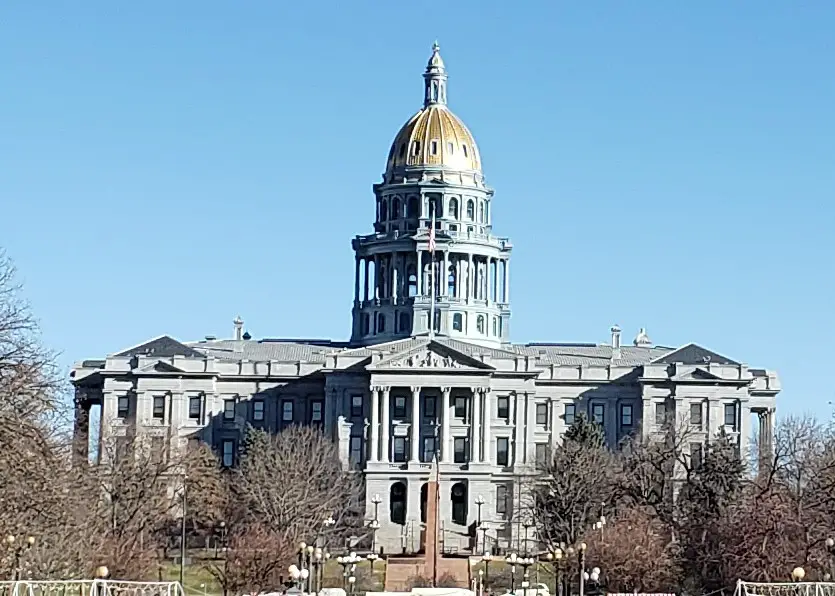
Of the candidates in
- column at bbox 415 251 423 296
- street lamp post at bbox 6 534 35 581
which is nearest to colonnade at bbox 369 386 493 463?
column at bbox 415 251 423 296

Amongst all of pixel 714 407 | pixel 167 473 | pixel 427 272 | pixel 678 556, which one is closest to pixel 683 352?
pixel 714 407

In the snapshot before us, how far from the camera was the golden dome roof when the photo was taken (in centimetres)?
18325

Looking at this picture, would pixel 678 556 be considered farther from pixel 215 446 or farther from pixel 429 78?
pixel 429 78

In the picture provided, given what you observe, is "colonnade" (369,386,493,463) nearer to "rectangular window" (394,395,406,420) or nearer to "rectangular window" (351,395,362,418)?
"rectangular window" (394,395,406,420)

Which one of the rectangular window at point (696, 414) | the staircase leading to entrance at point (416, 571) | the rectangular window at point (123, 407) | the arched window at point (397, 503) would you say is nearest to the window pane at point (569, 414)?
the rectangular window at point (696, 414)

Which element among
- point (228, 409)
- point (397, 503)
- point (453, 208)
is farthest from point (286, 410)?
point (453, 208)

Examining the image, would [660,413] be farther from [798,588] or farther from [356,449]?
[798,588]

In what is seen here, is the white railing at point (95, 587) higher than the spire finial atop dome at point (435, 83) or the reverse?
the reverse

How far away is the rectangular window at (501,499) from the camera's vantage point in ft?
512

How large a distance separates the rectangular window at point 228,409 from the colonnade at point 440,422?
1208cm

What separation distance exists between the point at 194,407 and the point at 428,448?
56.4 feet

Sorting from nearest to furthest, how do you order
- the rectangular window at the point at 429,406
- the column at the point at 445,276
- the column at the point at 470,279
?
the rectangular window at the point at 429,406
the column at the point at 445,276
the column at the point at 470,279

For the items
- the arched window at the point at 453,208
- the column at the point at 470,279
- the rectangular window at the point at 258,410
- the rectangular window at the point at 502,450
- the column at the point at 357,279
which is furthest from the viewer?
the arched window at the point at 453,208

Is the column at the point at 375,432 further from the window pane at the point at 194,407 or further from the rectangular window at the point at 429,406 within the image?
the window pane at the point at 194,407
